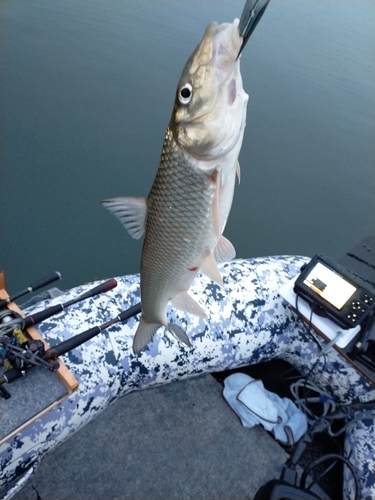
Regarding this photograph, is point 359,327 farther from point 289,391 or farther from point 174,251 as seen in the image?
point 174,251

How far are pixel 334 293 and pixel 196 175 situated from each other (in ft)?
4.61

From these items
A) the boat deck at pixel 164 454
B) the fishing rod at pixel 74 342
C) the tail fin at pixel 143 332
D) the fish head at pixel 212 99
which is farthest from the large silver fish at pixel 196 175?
the boat deck at pixel 164 454

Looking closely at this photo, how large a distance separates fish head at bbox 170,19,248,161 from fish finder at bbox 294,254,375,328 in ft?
4.60

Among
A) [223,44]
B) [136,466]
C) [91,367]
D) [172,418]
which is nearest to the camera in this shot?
[223,44]

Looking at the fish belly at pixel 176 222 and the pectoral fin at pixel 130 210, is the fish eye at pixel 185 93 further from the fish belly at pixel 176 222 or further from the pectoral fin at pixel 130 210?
the pectoral fin at pixel 130 210

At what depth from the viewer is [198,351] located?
7.12ft

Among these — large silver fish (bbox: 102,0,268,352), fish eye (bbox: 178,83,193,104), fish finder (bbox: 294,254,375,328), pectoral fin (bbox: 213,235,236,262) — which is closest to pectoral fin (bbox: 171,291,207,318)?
large silver fish (bbox: 102,0,268,352)

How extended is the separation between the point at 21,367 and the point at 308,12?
27.0ft

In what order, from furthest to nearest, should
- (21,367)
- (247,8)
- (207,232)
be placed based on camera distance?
(21,367), (207,232), (247,8)

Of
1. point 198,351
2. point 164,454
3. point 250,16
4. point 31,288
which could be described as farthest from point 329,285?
point 250,16

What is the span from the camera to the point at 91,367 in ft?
6.06

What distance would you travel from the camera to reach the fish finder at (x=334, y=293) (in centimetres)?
199

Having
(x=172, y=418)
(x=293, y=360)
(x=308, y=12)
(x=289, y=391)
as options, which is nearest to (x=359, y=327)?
(x=293, y=360)

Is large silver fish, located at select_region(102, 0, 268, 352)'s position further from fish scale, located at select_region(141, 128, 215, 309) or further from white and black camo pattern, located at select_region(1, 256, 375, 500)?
white and black camo pattern, located at select_region(1, 256, 375, 500)
